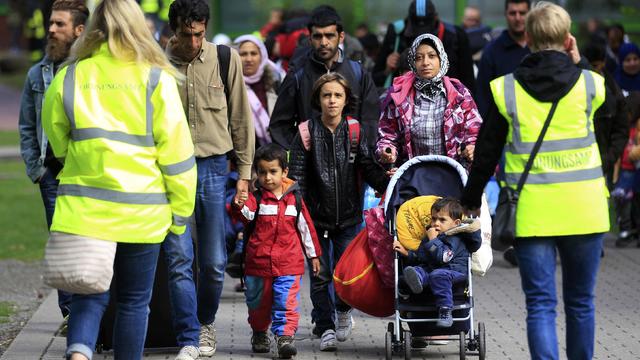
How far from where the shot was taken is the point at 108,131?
597 cm

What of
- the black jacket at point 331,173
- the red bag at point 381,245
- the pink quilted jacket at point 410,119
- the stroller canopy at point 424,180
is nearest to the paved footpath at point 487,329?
the red bag at point 381,245

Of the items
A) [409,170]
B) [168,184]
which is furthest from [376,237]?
[168,184]

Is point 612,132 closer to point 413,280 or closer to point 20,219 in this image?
point 413,280

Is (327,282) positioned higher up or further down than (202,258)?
further down

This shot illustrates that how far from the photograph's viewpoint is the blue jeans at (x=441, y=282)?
770 cm

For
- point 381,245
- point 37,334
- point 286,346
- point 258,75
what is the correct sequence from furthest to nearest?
point 258,75 < point 37,334 < point 381,245 < point 286,346

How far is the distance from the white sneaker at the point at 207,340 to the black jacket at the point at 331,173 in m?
0.95

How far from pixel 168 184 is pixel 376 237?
7.57 feet

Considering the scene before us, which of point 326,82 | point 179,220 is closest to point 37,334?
point 326,82

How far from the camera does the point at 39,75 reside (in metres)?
8.40

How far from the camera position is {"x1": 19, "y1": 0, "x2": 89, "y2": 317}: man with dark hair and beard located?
822 centimetres

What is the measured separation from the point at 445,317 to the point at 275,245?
1120 millimetres

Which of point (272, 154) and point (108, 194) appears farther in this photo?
point (272, 154)

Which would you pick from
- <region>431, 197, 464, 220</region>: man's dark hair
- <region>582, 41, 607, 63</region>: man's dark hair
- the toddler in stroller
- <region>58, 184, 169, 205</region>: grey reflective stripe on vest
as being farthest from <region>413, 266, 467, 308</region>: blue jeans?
<region>582, 41, 607, 63</region>: man's dark hair
